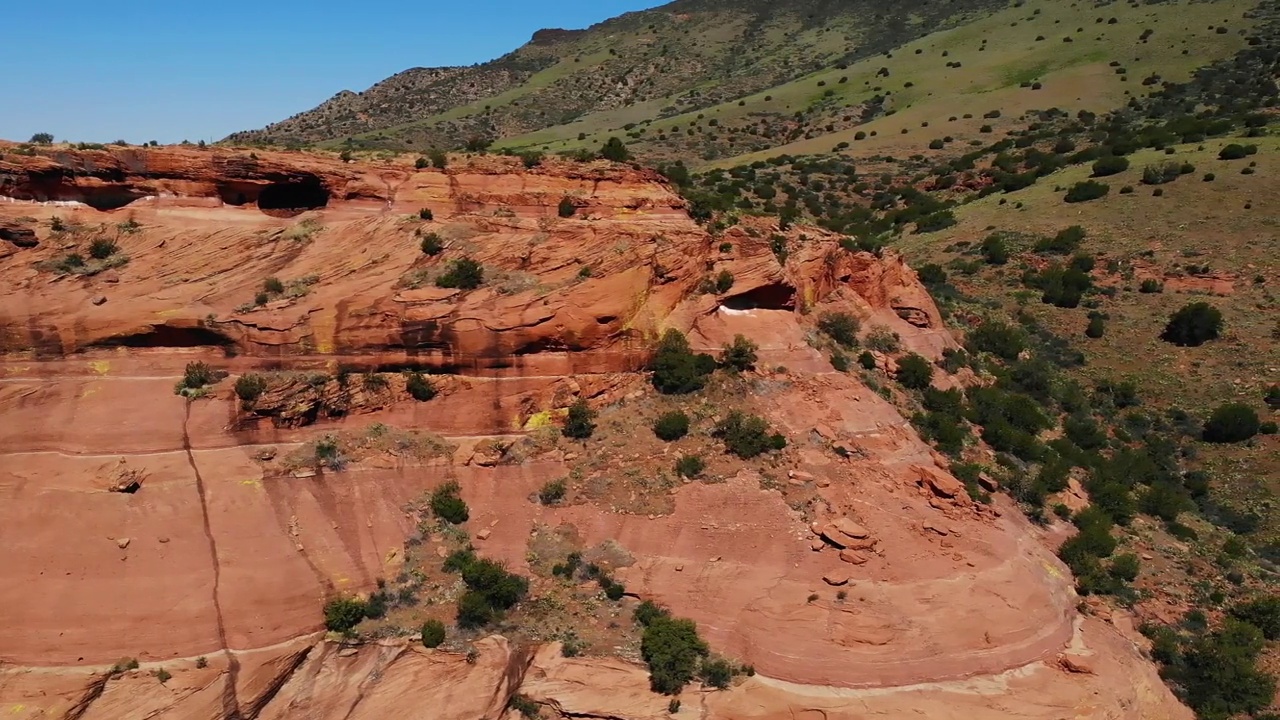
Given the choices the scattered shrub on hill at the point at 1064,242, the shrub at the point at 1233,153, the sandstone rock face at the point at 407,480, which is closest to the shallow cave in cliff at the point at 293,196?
the sandstone rock face at the point at 407,480

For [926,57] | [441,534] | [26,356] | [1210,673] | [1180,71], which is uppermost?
[926,57]

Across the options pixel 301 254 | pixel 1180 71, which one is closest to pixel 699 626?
pixel 301 254

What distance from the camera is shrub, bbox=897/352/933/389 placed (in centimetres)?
2950

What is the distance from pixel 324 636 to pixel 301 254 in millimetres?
11532

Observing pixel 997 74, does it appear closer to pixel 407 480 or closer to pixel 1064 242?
pixel 1064 242

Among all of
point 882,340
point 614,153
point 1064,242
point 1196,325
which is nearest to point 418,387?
point 614,153

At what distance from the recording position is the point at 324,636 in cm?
1800

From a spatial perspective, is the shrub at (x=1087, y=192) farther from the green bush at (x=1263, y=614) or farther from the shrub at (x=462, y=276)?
the shrub at (x=462, y=276)

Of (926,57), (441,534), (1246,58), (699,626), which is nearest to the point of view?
(699,626)

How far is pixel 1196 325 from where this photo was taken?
3716 centimetres

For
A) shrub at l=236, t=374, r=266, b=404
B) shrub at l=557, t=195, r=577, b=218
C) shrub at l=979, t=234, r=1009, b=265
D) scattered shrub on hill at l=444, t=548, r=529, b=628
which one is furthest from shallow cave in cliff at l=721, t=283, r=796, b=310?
shrub at l=979, t=234, r=1009, b=265

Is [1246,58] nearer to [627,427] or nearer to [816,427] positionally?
[816,427]

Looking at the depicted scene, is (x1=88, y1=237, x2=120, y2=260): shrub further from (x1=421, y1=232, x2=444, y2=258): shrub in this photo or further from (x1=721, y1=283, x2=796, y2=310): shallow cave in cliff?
(x1=721, y1=283, x2=796, y2=310): shallow cave in cliff

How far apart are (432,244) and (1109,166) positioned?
4974 centimetres
